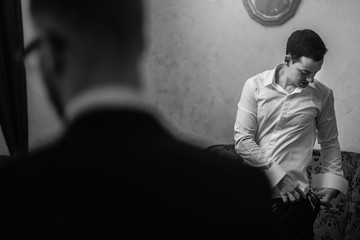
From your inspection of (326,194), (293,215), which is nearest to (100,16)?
(293,215)

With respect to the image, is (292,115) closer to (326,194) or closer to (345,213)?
(326,194)

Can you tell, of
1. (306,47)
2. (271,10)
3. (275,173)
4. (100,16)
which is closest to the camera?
(100,16)

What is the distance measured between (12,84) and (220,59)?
161cm

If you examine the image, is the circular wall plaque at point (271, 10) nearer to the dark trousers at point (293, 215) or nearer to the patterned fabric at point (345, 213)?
the patterned fabric at point (345, 213)

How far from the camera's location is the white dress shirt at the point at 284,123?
2.52 m

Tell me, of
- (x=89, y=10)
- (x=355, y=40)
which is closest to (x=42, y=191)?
(x=89, y=10)

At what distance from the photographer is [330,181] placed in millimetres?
2607

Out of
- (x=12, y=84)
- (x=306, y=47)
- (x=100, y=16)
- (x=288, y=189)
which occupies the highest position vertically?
(x=100, y=16)

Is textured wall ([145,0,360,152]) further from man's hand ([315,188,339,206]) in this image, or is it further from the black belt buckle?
the black belt buckle

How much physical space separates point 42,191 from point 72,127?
0.25 feet

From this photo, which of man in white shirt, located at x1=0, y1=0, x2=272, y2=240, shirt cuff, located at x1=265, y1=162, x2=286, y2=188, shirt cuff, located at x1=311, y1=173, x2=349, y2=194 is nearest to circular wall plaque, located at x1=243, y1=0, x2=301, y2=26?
shirt cuff, located at x1=311, y1=173, x2=349, y2=194

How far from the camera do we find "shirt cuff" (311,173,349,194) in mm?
2602

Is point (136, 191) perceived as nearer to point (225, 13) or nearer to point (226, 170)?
point (226, 170)

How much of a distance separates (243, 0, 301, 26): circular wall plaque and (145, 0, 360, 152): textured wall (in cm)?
4
